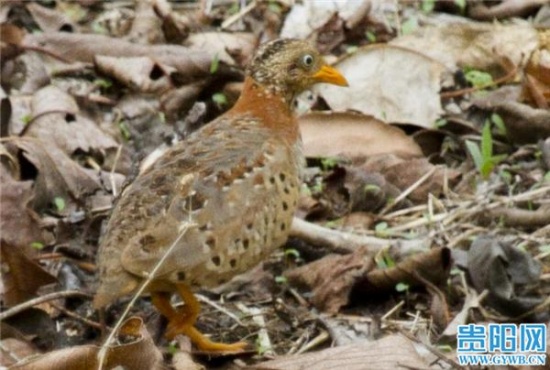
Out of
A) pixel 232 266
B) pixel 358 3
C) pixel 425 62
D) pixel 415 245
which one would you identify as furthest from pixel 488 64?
pixel 232 266

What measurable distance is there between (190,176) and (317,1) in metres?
3.48

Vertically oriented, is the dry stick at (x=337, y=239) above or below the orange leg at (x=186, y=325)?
below

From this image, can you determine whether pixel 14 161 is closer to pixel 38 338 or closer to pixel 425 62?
pixel 38 338

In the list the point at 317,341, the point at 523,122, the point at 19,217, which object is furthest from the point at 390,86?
the point at 19,217

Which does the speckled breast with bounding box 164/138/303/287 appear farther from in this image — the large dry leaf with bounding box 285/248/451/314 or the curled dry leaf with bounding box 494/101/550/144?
the curled dry leaf with bounding box 494/101/550/144

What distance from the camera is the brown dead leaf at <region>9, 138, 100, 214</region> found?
5.76 meters

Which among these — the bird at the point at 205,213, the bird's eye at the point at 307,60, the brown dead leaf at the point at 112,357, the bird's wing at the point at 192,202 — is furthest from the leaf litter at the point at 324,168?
the bird's eye at the point at 307,60

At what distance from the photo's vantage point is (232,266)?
15.1ft

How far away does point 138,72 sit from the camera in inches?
264

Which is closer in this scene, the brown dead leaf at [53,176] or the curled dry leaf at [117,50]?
the brown dead leaf at [53,176]

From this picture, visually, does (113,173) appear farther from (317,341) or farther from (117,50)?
(317,341)

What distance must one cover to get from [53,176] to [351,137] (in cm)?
141

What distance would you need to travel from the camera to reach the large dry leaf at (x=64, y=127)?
241 inches

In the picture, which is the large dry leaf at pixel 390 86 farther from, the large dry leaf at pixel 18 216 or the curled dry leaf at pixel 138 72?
the large dry leaf at pixel 18 216
